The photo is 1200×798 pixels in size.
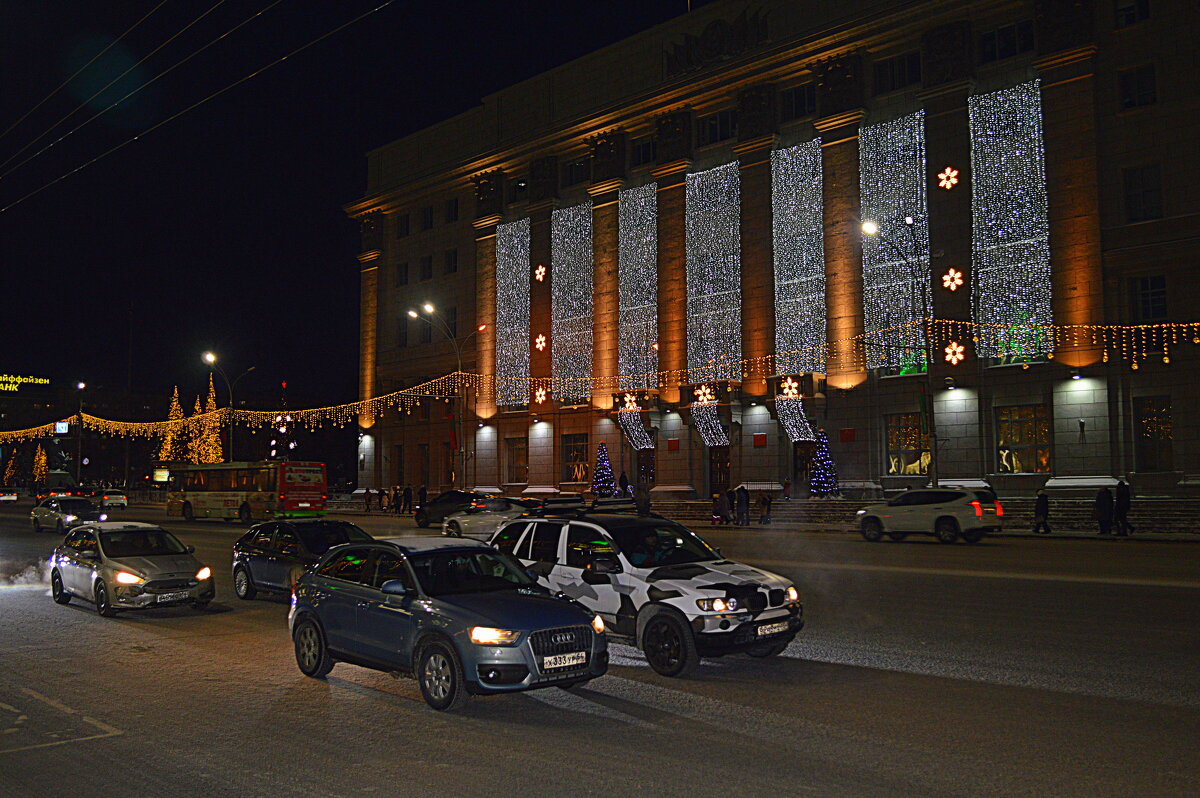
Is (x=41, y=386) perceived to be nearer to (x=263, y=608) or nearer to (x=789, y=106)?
(x=789, y=106)

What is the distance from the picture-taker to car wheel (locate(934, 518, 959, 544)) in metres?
28.3

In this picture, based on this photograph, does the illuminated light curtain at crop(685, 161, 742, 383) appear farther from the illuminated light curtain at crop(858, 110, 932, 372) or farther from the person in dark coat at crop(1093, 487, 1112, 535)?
the person in dark coat at crop(1093, 487, 1112, 535)

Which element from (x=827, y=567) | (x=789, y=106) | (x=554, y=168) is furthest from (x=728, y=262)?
(x=827, y=567)

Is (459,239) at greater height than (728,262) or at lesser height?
greater

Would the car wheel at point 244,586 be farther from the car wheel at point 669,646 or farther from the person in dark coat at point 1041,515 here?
the person in dark coat at point 1041,515

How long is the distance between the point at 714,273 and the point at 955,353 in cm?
1293

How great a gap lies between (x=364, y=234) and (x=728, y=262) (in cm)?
3083

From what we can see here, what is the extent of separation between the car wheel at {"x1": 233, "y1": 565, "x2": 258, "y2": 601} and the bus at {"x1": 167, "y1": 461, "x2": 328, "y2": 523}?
22019 mm

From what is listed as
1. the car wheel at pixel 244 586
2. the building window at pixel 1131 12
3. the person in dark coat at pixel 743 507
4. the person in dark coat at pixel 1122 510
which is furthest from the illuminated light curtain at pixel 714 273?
the car wheel at pixel 244 586

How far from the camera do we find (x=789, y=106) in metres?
45.3

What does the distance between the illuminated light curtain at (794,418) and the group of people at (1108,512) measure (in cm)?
1231

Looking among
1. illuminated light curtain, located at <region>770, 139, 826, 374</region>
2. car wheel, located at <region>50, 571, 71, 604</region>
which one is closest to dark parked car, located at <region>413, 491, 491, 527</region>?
illuminated light curtain, located at <region>770, 139, 826, 374</region>

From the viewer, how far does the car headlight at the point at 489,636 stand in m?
8.46

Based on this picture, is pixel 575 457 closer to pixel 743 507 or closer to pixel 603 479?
pixel 603 479
